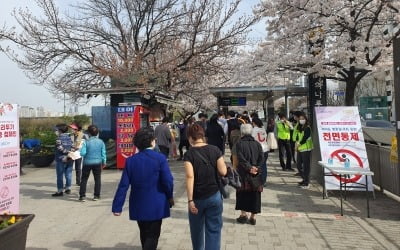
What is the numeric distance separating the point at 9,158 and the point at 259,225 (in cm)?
379

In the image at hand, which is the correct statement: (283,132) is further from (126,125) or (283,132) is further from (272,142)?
(126,125)

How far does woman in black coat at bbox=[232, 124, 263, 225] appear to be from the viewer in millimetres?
6523

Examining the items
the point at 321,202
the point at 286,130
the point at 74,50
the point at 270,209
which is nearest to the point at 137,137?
the point at 270,209

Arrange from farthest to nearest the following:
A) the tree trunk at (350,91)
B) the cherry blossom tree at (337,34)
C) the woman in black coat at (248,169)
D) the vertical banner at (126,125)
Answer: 1. the vertical banner at (126,125)
2. the tree trunk at (350,91)
3. the cherry blossom tree at (337,34)
4. the woman in black coat at (248,169)

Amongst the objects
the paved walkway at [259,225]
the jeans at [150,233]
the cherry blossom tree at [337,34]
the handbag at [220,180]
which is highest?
the cherry blossom tree at [337,34]

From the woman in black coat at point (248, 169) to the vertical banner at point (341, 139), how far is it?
9.65ft

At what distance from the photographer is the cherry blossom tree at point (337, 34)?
11.8m

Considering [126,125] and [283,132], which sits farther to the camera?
[126,125]

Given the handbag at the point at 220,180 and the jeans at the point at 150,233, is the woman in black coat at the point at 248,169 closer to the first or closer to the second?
the handbag at the point at 220,180

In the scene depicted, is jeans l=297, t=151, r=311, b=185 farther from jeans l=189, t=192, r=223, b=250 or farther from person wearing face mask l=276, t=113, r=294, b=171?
jeans l=189, t=192, r=223, b=250

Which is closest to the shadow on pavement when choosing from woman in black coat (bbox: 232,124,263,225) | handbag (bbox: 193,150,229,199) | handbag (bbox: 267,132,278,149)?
handbag (bbox: 193,150,229,199)

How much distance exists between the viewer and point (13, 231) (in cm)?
420

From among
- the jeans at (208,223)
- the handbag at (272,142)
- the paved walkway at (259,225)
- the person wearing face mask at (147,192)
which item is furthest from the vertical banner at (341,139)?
the person wearing face mask at (147,192)

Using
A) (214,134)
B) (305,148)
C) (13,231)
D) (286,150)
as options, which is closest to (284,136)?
(286,150)
